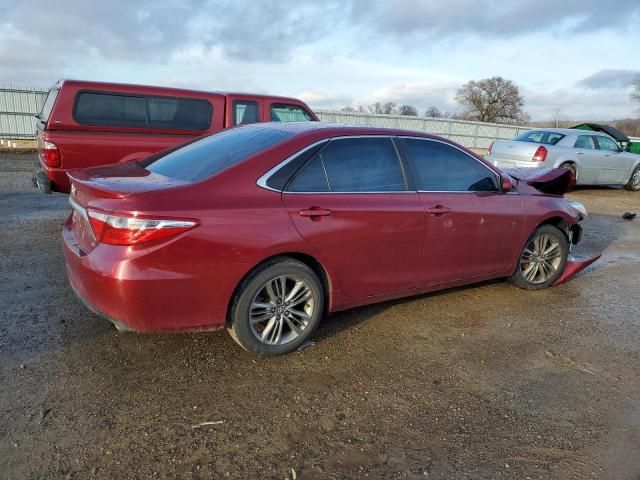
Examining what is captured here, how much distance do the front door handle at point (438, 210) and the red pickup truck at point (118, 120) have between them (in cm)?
472

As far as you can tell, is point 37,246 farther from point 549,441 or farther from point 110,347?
point 549,441

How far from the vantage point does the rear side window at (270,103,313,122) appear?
8.52m

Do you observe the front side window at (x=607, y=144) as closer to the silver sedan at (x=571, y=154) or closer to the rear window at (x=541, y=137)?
the silver sedan at (x=571, y=154)

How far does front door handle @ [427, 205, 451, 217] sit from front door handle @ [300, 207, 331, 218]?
988 millimetres

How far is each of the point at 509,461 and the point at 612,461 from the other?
0.56 metres

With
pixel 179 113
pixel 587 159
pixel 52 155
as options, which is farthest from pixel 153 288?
pixel 587 159

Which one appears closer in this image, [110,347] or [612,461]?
[612,461]

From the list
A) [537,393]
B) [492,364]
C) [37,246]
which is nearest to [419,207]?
[492,364]

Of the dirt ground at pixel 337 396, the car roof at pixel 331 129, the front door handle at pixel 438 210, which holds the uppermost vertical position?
the car roof at pixel 331 129

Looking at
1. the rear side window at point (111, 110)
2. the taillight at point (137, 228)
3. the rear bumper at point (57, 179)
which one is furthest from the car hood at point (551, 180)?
the rear bumper at point (57, 179)

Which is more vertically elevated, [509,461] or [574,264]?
[574,264]

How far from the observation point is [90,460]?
2.39 metres

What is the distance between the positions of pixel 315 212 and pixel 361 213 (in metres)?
0.39

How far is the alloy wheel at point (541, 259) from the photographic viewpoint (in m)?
5.02
